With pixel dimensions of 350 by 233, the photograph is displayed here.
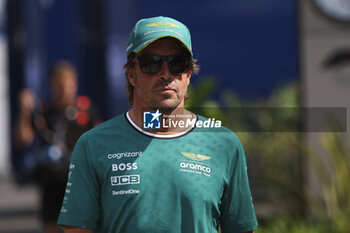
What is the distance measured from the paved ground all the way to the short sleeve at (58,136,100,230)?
25.6 ft

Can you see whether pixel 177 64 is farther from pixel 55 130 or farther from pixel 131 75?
pixel 55 130

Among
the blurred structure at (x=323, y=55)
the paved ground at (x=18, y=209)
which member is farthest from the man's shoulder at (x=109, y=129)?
the paved ground at (x=18, y=209)

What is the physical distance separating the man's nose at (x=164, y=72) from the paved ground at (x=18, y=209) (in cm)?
806

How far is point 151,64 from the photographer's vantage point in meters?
2.13

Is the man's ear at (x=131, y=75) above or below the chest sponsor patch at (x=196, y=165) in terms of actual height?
above

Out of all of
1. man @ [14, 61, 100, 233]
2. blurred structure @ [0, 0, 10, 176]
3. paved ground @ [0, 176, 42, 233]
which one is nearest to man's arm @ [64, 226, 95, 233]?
man @ [14, 61, 100, 233]

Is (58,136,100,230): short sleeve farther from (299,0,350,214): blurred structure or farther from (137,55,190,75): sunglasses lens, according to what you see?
(299,0,350,214): blurred structure

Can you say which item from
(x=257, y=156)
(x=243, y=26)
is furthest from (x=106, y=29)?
(x=243, y=26)

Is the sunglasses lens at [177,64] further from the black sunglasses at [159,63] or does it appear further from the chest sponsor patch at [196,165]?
the chest sponsor patch at [196,165]

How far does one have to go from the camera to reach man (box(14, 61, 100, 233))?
17.8ft

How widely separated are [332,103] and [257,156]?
1.31m

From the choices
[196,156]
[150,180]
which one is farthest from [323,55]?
[150,180]

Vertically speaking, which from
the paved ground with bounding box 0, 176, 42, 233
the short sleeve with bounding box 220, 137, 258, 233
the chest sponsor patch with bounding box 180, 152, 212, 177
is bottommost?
the paved ground with bounding box 0, 176, 42, 233

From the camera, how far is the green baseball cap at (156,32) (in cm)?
209
